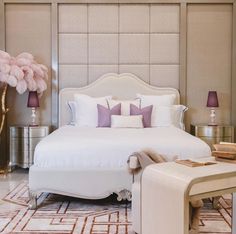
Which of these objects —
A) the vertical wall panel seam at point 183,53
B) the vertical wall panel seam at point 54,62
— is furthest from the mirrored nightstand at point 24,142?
the vertical wall panel seam at point 183,53

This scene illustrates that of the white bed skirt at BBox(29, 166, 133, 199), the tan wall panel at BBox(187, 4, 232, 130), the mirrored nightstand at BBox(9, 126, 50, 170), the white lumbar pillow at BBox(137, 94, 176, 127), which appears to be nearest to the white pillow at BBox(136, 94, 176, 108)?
the white lumbar pillow at BBox(137, 94, 176, 127)

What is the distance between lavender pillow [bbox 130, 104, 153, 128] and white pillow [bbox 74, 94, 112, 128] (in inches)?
15.0

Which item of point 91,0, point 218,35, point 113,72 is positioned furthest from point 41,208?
point 218,35

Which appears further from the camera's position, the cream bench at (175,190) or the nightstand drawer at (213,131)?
the nightstand drawer at (213,131)

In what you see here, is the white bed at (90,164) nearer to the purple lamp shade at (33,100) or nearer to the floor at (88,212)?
the floor at (88,212)

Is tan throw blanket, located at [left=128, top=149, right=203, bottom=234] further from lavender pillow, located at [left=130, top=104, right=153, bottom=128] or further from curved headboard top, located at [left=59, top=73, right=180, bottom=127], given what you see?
curved headboard top, located at [left=59, top=73, right=180, bottom=127]

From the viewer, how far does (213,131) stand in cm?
490

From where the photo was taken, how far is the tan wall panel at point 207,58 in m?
5.39

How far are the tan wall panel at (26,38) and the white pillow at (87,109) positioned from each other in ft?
2.22

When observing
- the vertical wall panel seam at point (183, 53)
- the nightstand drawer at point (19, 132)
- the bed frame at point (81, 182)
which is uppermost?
the vertical wall panel seam at point (183, 53)

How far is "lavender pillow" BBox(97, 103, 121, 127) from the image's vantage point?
466 centimetres

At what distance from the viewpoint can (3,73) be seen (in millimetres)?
4770

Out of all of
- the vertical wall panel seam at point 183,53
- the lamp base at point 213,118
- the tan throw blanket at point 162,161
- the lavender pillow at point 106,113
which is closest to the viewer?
the tan throw blanket at point 162,161

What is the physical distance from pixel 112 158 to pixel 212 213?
1034 mm
